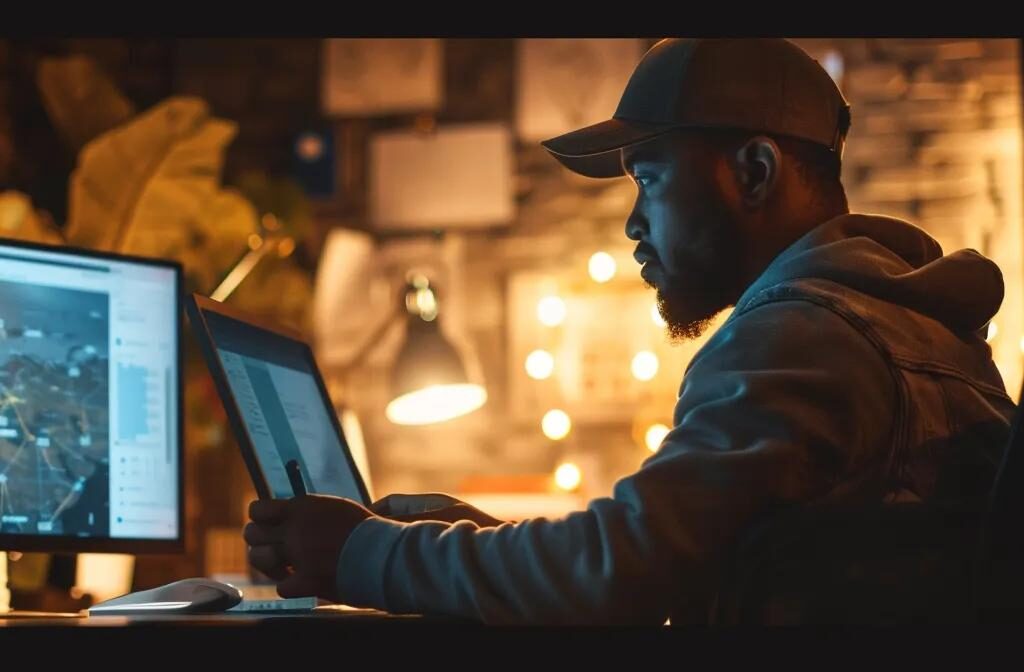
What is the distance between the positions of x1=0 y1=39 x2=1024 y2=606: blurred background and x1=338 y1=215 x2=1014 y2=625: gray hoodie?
9.33 ft

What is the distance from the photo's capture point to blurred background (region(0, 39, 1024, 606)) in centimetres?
442

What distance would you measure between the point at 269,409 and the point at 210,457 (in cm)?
318

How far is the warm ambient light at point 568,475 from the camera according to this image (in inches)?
176

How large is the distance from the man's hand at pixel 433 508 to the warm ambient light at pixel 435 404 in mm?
2373

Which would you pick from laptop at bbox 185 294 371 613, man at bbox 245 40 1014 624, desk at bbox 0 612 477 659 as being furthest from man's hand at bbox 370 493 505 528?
desk at bbox 0 612 477 659

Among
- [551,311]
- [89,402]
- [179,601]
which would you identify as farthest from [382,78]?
[179,601]

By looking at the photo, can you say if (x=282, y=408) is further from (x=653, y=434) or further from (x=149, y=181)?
(x=653, y=434)

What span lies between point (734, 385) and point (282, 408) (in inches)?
27.2

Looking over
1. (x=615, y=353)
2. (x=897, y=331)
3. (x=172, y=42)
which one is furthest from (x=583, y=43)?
(x=897, y=331)

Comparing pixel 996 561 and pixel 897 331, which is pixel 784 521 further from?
pixel 897 331

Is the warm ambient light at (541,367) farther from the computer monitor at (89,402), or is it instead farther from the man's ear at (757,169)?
the man's ear at (757,169)

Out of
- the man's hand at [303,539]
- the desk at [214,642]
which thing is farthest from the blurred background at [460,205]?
the desk at [214,642]

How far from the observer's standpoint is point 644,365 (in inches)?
179

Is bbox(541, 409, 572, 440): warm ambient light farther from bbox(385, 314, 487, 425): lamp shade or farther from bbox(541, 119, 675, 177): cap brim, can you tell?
bbox(541, 119, 675, 177): cap brim
